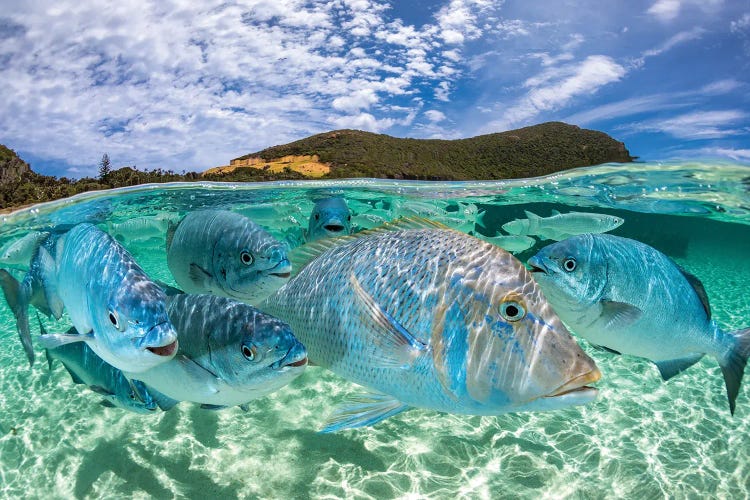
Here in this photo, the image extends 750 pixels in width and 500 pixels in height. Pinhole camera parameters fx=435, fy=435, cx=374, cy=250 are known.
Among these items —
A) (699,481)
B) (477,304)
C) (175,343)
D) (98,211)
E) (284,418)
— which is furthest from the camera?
(98,211)

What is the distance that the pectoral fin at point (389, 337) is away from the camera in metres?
1.61

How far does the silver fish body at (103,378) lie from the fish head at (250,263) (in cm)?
123

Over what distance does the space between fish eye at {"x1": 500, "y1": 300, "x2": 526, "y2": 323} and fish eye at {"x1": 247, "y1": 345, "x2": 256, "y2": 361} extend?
1264 mm

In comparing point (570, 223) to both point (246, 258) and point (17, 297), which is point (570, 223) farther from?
point (17, 297)

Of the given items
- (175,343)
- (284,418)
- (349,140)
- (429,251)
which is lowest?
(284,418)

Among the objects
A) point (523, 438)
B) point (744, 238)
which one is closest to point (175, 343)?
point (523, 438)

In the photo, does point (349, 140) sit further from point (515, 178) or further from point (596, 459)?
point (596, 459)

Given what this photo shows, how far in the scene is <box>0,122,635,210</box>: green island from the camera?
1304 cm

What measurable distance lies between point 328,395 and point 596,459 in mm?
3874

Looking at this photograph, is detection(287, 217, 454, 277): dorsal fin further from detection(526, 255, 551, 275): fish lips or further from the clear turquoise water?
the clear turquoise water

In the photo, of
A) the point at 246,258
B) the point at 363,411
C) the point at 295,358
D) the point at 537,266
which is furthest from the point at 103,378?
the point at 537,266

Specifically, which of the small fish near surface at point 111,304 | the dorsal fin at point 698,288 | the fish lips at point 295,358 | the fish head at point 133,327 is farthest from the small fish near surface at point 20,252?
the dorsal fin at point 698,288

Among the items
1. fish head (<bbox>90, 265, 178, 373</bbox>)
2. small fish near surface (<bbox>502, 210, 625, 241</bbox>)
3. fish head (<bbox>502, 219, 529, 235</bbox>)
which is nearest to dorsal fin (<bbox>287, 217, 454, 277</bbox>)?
fish head (<bbox>90, 265, 178, 373</bbox>)

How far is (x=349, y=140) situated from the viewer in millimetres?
20922
